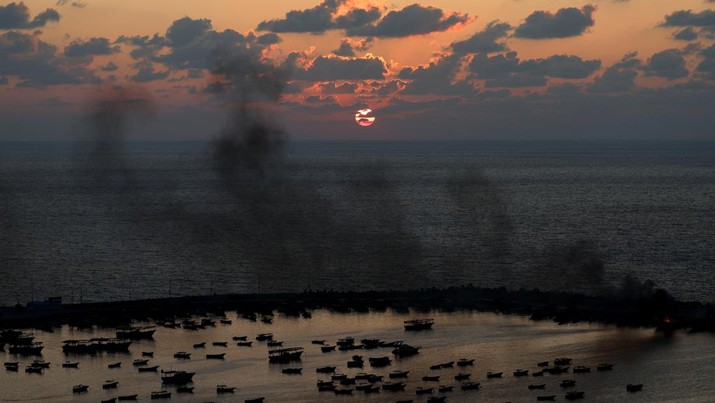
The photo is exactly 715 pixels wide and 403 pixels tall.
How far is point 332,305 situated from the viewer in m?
79.2

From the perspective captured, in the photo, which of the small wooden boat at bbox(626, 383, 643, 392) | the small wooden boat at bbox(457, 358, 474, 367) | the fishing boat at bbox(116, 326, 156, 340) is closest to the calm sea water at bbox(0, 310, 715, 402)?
the small wooden boat at bbox(626, 383, 643, 392)

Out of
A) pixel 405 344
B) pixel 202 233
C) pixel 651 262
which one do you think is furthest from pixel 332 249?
pixel 405 344

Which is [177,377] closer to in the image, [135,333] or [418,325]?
[135,333]

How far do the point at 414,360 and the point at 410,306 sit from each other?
1588 cm

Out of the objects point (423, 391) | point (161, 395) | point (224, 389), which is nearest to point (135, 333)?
point (161, 395)

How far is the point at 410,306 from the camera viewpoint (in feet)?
259

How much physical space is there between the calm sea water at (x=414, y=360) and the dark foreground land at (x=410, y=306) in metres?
1.55

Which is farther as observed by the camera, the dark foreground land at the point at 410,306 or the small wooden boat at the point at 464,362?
the dark foreground land at the point at 410,306

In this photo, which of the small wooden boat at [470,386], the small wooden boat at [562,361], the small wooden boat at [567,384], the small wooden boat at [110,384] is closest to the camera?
the small wooden boat at [470,386]

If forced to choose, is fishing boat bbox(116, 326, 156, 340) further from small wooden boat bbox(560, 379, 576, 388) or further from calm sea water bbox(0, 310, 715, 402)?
small wooden boat bbox(560, 379, 576, 388)

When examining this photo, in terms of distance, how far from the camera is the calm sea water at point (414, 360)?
5638 centimetres

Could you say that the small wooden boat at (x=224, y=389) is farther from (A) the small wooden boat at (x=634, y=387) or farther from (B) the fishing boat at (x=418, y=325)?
(A) the small wooden boat at (x=634, y=387)

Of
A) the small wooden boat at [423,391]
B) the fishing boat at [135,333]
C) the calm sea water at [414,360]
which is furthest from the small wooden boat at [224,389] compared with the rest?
the fishing boat at [135,333]

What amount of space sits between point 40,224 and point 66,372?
9068 cm
